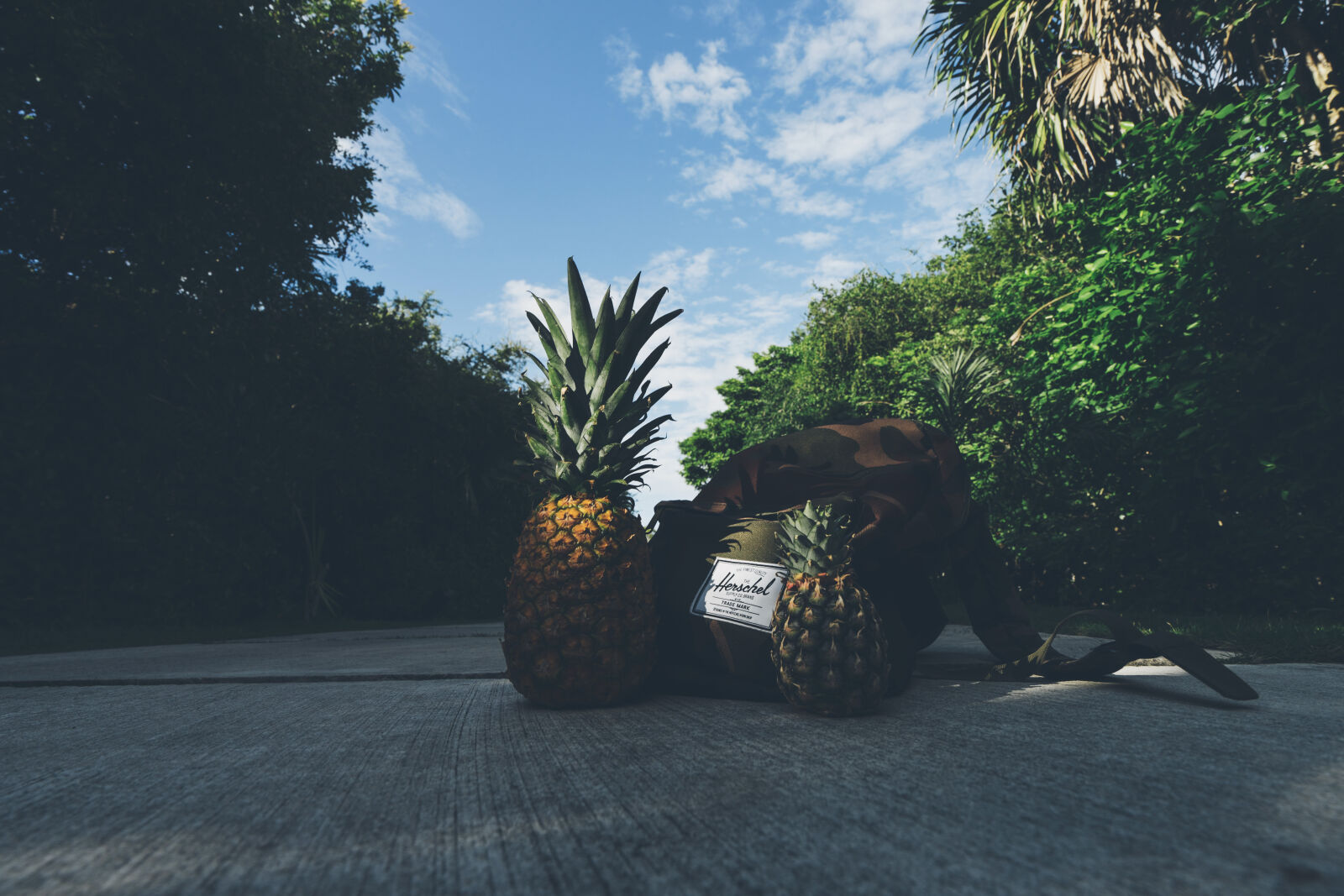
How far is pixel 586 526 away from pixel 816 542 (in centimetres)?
65

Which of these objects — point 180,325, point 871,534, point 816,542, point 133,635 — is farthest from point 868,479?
point 180,325

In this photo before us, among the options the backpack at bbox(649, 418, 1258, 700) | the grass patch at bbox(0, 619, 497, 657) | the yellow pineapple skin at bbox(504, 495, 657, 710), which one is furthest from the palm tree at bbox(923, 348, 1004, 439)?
the grass patch at bbox(0, 619, 497, 657)

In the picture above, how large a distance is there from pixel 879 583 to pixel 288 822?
5.22 feet

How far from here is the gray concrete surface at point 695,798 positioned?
789mm

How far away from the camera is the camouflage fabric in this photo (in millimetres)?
1896

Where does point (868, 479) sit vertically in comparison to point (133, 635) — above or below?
above

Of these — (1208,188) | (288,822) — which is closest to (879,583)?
(288,822)

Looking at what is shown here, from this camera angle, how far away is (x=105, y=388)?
6980 mm

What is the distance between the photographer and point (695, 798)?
1.07m

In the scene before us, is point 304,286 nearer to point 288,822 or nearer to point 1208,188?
point 288,822

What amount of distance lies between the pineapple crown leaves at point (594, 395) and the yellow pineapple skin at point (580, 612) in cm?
17

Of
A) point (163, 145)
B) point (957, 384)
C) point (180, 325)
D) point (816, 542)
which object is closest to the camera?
point (816, 542)

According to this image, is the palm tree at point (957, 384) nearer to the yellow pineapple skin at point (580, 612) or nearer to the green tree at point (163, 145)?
the yellow pineapple skin at point (580, 612)

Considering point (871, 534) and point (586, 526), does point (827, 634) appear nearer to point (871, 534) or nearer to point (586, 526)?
point (871, 534)
